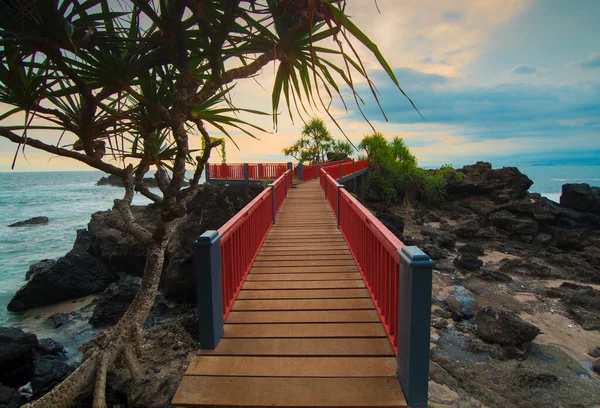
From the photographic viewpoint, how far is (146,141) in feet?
12.4

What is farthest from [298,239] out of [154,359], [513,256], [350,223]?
[513,256]

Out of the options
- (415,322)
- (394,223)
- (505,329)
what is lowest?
(505,329)

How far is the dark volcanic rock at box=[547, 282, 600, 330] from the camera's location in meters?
9.02

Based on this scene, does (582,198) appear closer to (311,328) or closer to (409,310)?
(311,328)

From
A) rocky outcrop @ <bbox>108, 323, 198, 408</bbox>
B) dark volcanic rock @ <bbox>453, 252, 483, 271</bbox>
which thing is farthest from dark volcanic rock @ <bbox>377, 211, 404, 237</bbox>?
rocky outcrop @ <bbox>108, 323, 198, 408</bbox>

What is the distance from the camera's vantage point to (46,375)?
20.5 feet

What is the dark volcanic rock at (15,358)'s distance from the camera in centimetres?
653

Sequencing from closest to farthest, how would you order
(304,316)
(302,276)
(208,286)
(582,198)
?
(208,286)
(304,316)
(302,276)
(582,198)

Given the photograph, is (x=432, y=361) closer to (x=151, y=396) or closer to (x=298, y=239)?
(x=298, y=239)

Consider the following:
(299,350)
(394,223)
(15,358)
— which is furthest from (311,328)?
(394,223)

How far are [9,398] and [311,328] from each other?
540 centimetres

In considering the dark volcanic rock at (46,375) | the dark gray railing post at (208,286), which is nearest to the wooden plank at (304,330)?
the dark gray railing post at (208,286)

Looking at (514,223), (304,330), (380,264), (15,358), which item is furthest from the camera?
(514,223)

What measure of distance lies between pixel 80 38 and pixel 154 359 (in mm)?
4618
